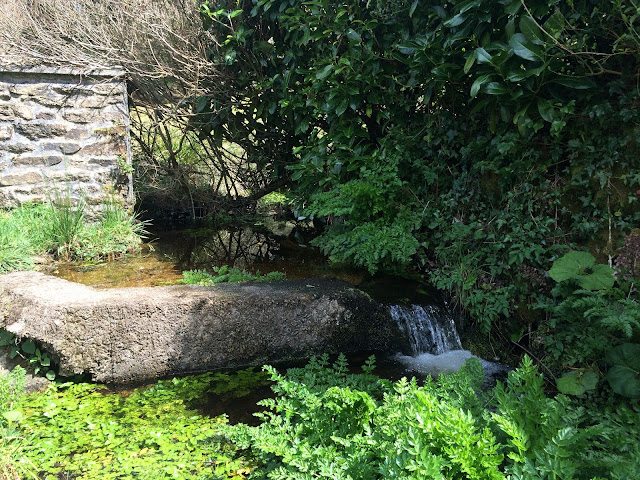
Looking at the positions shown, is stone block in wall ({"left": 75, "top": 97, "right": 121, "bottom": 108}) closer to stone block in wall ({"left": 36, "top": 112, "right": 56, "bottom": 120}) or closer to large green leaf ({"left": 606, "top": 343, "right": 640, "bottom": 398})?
stone block in wall ({"left": 36, "top": 112, "right": 56, "bottom": 120})

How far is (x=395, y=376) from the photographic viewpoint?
364 cm

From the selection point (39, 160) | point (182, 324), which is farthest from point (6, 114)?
point (182, 324)

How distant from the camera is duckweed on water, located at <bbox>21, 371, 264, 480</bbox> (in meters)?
2.63

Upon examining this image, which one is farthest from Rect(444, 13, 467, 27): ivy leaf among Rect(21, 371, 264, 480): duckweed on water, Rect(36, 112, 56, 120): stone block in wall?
Rect(36, 112, 56, 120): stone block in wall

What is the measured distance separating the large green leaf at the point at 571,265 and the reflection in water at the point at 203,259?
1.88m

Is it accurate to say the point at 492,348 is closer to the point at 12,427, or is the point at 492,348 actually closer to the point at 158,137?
the point at 12,427

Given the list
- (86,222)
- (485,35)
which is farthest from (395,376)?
(86,222)

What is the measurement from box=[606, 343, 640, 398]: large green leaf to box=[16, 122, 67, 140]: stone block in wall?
5.91 metres

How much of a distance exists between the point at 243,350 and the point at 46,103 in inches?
163

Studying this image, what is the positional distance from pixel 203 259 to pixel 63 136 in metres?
2.23

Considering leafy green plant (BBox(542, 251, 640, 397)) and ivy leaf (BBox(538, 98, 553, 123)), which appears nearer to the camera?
leafy green plant (BBox(542, 251, 640, 397))

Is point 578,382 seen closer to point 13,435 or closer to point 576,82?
point 576,82

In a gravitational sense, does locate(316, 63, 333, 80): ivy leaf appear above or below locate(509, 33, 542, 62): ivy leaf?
above

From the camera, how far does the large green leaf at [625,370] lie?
2748mm
